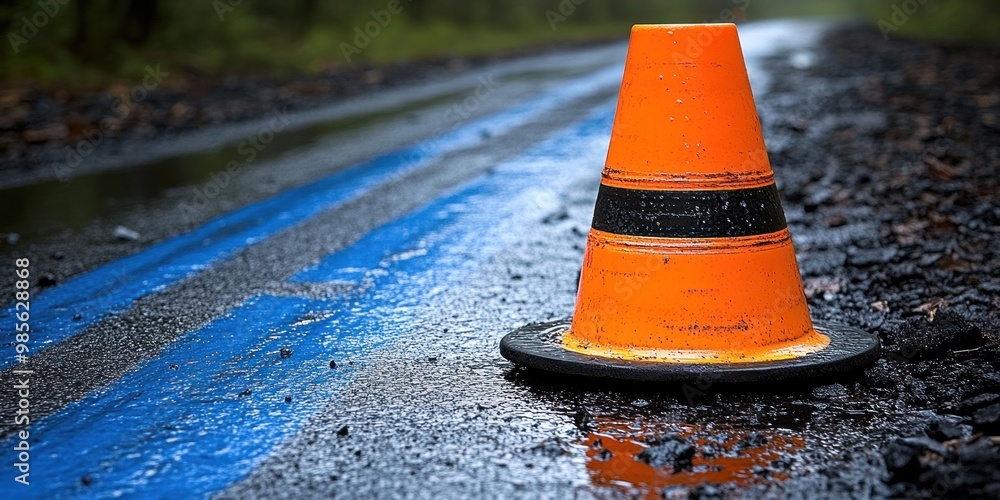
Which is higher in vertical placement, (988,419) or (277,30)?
(277,30)

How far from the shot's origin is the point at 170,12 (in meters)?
19.0

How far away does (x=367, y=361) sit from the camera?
3500 millimetres

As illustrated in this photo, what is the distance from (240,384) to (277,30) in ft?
83.7

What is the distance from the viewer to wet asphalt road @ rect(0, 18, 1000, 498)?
8.36 feet

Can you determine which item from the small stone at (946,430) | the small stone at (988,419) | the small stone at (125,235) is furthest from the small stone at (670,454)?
the small stone at (125,235)

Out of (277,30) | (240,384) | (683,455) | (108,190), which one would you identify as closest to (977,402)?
(683,455)

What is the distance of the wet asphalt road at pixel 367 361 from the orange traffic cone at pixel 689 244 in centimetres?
10

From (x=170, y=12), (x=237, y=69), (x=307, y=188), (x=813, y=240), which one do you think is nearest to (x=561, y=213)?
(x=813, y=240)

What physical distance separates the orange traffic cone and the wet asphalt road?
105 millimetres

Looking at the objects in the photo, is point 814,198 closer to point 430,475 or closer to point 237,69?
point 430,475

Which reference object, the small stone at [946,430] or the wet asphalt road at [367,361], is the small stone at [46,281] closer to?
the wet asphalt road at [367,361]

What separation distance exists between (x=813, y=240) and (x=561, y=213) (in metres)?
1.45

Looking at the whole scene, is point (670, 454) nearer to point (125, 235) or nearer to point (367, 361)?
point (367, 361)

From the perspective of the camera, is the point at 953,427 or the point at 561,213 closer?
the point at 953,427
